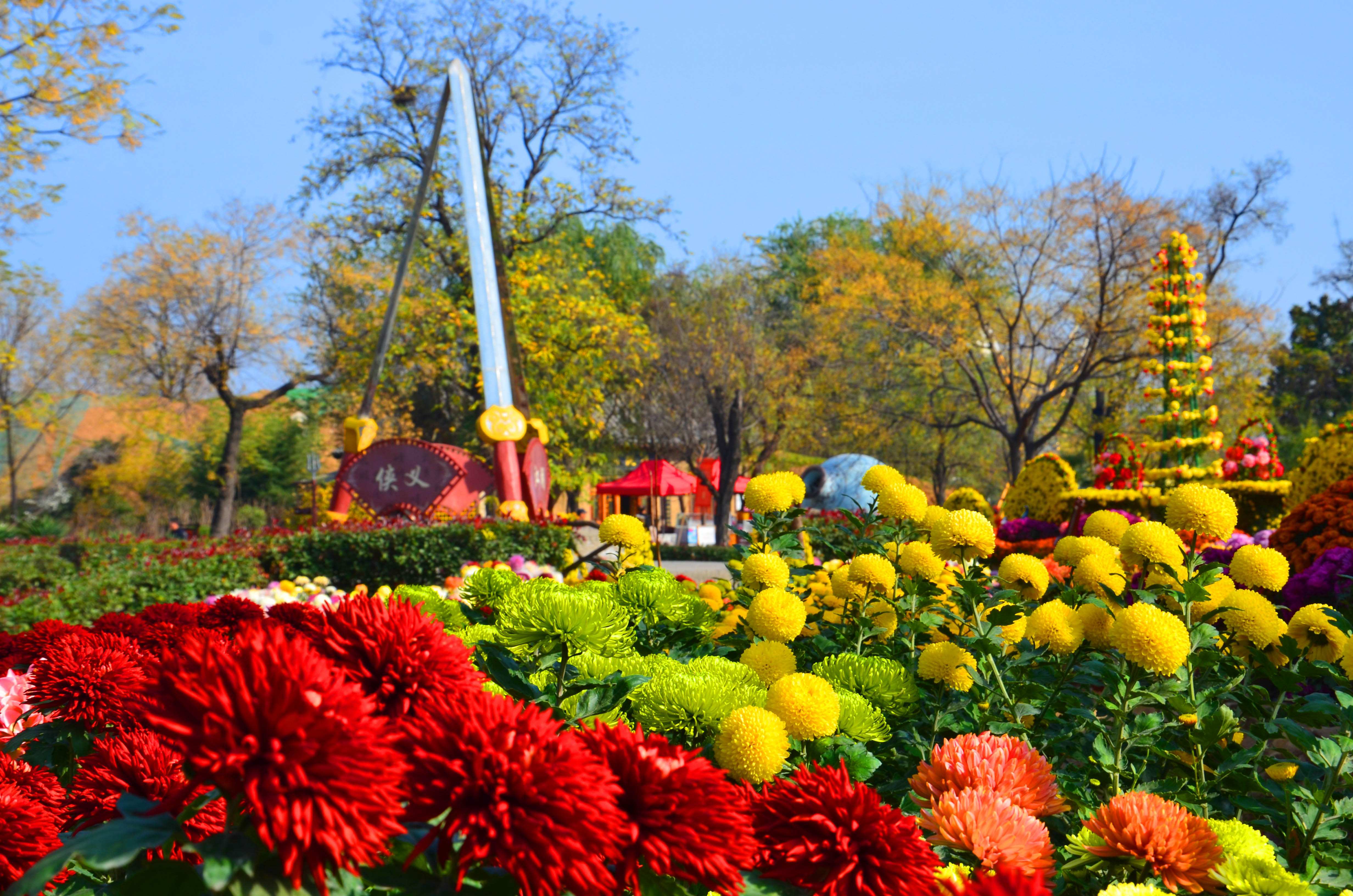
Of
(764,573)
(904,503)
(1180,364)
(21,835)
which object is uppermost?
(1180,364)

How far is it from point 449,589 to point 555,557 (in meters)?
5.01

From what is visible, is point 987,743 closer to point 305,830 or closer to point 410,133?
point 305,830

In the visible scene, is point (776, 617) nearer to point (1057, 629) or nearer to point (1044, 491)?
point (1057, 629)

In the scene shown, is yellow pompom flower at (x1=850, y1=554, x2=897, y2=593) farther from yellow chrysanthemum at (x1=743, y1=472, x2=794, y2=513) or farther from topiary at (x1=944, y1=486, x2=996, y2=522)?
topiary at (x1=944, y1=486, x2=996, y2=522)

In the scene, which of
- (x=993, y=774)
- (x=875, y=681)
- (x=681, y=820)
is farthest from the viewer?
(x=875, y=681)

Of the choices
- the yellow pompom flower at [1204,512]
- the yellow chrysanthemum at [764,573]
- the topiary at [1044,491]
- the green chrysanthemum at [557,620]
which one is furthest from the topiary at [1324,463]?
the green chrysanthemum at [557,620]

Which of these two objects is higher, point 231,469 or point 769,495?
point 769,495

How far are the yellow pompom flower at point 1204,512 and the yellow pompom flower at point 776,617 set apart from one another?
30.4 inches

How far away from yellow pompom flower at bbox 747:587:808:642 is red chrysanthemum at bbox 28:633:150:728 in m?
0.93

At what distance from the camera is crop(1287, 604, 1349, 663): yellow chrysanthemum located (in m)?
1.82

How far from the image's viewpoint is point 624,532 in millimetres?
1938

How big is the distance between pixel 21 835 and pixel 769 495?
55.6 inches

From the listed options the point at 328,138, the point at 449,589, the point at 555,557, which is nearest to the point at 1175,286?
the point at 555,557

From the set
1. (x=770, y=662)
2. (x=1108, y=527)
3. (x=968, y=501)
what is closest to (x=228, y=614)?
(x=770, y=662)
